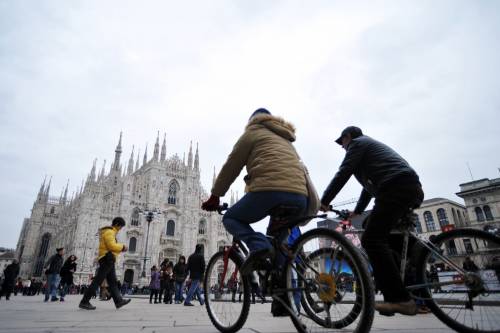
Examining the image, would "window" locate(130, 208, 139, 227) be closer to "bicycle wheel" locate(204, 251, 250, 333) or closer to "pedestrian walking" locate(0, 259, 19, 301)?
"pedestrian walking" locate(0, 259, 19, 301)

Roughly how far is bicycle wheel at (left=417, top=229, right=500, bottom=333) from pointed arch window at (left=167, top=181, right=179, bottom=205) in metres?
40.0

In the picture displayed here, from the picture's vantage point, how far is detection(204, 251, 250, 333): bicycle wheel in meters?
2.58

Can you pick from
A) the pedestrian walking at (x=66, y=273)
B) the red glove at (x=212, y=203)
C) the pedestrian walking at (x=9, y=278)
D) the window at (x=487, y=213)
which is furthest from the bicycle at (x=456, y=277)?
the window at (x=487, y=213)

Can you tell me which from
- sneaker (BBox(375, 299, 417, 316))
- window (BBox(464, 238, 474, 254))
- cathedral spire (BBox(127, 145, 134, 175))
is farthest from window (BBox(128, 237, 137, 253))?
window (BBox(464, 238, 474, 254))

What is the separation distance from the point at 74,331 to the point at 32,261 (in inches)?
2600

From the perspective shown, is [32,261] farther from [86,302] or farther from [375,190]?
[375,190]

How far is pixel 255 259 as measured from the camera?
2.35 m

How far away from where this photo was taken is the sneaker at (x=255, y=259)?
2.29 m

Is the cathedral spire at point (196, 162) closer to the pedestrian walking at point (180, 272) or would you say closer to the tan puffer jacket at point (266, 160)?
the pedestrian walking at point (180, 272)

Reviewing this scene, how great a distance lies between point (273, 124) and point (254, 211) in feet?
2.73

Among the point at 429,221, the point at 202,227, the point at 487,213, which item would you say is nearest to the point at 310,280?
the point at 487,213

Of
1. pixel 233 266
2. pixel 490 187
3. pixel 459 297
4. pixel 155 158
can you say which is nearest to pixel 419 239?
pixel 459 297

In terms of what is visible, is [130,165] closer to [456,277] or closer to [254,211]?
[254,211]

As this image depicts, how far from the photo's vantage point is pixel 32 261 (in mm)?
53188
